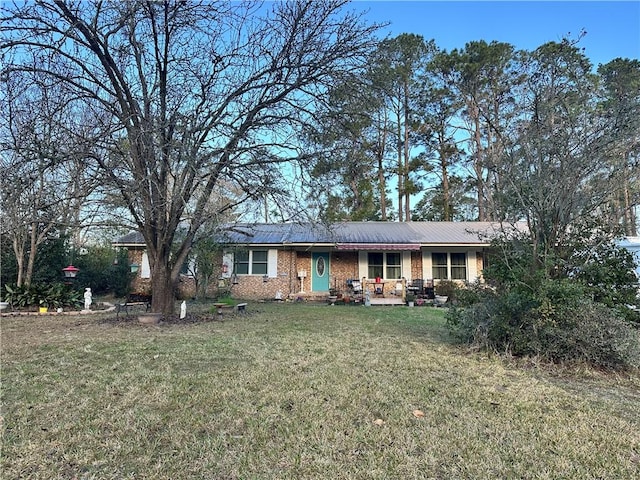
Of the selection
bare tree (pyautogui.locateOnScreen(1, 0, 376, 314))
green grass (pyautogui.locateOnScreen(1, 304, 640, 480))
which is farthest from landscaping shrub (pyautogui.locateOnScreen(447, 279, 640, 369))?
bare tree (pyautogui.locateOnScreen(1, 0, 376, 314))

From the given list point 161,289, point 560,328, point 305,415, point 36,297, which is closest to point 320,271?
point 161,289

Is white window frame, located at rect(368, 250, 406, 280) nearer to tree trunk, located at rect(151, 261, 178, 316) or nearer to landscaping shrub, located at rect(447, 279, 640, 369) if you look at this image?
tree trunk, located at rect(151, 261, 178, 316)

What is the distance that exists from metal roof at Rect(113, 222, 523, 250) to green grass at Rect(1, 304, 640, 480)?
9.89 meters

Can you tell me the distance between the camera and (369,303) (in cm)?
1502

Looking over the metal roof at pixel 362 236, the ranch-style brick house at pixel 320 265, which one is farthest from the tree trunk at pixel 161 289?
the ranch-style brick house at pixel 320 265

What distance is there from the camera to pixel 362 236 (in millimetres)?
17438

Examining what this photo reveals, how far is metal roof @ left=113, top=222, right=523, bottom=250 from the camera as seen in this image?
16.3 m

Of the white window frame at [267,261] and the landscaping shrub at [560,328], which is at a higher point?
the white window frame at [267,261]

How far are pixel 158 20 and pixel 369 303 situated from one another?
1135cm

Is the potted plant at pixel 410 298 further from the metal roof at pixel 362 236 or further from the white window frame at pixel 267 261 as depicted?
the white window frame at pixel 267 261

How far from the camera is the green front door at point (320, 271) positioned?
56.7 ft

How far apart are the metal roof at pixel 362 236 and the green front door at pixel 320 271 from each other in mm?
1019

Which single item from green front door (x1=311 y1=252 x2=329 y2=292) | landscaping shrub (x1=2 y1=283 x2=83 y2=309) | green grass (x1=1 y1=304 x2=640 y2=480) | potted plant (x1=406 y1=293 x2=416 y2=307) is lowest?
green grass (x1=1 y1=304 x2=640 y2=480)

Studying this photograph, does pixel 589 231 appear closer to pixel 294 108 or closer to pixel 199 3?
pixel 294 108
